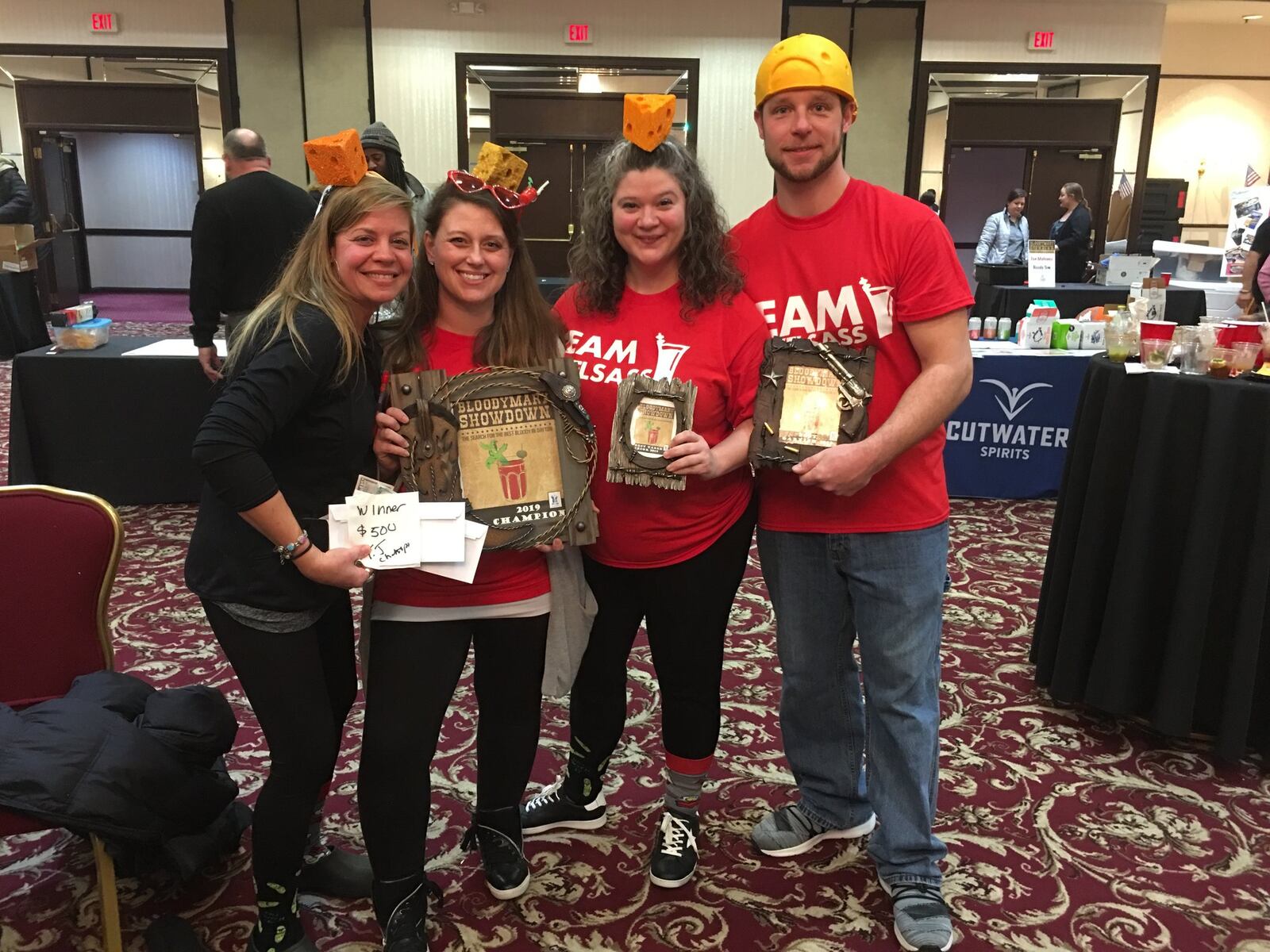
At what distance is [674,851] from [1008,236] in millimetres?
8847

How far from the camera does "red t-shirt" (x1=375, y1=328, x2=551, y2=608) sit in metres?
1.73

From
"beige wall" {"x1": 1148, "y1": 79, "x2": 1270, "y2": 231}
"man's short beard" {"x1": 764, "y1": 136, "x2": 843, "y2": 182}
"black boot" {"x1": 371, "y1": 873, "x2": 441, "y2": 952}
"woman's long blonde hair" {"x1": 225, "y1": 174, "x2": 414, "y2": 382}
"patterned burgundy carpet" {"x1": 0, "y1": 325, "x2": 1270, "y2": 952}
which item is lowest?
"patterned burgundy carpet" {"x1": 0, "y1": 325, "x2": 1270, "y2": 952}

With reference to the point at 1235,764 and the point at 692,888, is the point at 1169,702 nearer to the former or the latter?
the point at 1235,764

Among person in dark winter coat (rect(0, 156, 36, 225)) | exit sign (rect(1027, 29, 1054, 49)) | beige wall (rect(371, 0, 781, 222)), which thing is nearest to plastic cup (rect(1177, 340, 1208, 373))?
beige wall (rect(371, 0, 781, 222))

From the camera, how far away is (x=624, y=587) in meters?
1.96

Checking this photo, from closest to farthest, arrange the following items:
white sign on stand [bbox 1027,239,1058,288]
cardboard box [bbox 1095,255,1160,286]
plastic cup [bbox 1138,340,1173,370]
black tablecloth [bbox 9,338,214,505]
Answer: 1. plastic cup [bbox 1138,340,1173,370]
2. black tablecloth [bbox 9,338,214,505]
3. white sign on stand [bbox 1027,239,1058,288]
4. cardboard box [bbox 1095,255,1160,286]

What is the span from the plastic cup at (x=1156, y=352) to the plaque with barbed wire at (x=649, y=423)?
6.08 feet

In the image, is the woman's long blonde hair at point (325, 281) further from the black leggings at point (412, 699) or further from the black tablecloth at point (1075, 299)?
the black tablecloth at point (1075, 299)

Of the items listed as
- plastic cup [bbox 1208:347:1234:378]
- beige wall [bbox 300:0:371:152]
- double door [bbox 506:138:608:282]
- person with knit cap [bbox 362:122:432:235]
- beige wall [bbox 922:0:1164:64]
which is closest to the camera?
plastic cup [bbox 1208:347:1234:378]

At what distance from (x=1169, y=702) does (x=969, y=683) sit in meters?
0.66

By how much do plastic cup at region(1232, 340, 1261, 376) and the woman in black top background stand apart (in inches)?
94.5

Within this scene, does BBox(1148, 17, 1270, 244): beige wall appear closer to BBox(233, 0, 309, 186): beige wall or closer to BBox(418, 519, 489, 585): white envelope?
BBox(233, 0, 309, 186): beige wall

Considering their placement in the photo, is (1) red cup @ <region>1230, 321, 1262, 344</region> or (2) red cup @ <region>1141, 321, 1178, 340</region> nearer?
(1) red cup @ <region>1230, 321, 1262, 344</region>

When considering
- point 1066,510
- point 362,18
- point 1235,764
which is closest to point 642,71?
point 362,18
